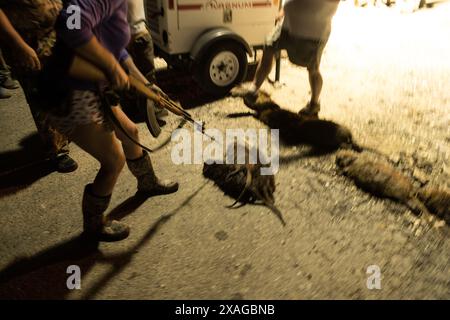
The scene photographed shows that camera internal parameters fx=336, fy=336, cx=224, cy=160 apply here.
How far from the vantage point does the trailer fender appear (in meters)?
4.93

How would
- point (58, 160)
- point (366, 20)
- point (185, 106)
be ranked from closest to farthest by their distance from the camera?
point (58, 160)
point (185, 106)
point (366, 20)

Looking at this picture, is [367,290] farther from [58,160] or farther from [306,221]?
[58,160]

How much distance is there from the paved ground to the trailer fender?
1.13 m

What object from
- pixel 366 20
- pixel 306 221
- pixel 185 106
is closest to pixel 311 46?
pixel 185 106

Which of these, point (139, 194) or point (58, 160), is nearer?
point (139, 194)

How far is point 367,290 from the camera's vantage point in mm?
2447

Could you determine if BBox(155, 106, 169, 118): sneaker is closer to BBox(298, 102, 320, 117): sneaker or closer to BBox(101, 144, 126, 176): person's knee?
BBox(298, 102, 320, 117): sneaker

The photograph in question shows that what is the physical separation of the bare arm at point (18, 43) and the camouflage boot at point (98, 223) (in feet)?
3.90

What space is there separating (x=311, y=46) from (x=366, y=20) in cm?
666

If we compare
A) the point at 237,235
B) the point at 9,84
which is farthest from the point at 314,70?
the point at 9,84

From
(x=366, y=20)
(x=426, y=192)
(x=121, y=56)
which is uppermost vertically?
(x=121, y=56)

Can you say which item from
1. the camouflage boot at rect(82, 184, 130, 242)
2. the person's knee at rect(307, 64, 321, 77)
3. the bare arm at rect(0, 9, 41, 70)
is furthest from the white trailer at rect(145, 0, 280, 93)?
the camouflage boot at rect(82, 184, 130, 242)

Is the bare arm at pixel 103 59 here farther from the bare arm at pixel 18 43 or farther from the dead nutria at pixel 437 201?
the dead nutria at pixel 437 201
